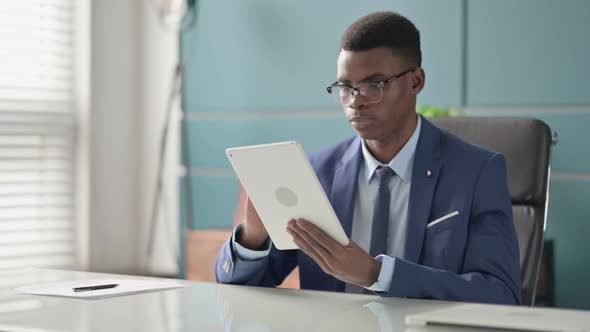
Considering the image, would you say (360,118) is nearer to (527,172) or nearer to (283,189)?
(283,189)

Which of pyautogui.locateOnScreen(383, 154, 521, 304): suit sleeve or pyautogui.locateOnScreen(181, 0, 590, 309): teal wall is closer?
pyautogui.locateOnScreen(383, 154, 521, 304): suit sleeve

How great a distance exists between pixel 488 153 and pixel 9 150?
10.0 feet

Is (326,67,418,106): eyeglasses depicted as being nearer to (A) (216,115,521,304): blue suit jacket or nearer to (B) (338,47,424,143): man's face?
(B) (338,47,424,143): man's face

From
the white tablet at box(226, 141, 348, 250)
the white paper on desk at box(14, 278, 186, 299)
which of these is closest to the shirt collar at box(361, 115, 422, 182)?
the white tablet at box(226, 141, 348, 250)

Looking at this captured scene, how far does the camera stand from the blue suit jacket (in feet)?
6.28

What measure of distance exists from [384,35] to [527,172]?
0.50m

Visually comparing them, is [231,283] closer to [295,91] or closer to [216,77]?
[295,91]

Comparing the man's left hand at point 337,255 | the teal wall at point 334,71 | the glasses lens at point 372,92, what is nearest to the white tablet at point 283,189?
the man's left hand at point 337,255

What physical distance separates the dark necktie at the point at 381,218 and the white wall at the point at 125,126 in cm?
304

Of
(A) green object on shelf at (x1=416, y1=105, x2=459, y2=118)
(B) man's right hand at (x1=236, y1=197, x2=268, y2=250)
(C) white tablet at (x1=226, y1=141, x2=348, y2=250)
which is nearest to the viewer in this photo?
(C) white tablet at (x1=226, y1=141, x2=348, y2=250)

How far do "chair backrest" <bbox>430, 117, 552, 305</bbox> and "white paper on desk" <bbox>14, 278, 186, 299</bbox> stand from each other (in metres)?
0.85

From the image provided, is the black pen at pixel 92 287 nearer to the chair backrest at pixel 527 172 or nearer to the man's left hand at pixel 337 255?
the man's left hand at pixel 337 255

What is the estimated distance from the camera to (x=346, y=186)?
2109 mm

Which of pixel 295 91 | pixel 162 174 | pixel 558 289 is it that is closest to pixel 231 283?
pixel 558 289
